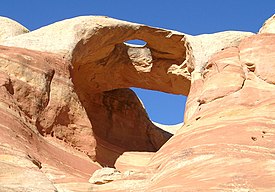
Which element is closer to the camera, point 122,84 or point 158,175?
point 158,175

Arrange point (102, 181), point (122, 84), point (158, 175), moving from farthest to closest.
Result: 1. point (122, 84)
2. point (102, 181)
3. point (158, 175)

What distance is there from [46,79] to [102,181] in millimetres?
5201

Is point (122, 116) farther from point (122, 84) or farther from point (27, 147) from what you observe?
point (27, 147)

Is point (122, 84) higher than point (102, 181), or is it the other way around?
point (122, 84)

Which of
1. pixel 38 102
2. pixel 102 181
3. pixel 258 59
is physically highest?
pixel 258 59

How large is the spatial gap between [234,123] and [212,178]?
3791mm

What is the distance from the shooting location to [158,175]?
12773 mm

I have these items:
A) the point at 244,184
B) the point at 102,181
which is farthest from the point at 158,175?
the point at 244,184

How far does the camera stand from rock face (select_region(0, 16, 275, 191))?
11.7 metres

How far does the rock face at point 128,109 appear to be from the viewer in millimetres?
11727

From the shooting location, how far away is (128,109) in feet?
90.5

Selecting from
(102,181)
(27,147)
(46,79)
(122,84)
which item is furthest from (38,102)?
(122,84)

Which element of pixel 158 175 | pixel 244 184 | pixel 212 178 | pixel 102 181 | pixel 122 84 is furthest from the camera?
pixel 122 84

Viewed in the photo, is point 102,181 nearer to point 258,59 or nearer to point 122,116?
point 258,59
